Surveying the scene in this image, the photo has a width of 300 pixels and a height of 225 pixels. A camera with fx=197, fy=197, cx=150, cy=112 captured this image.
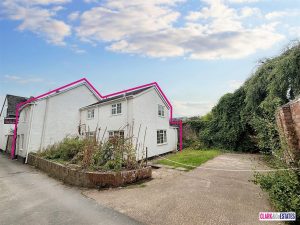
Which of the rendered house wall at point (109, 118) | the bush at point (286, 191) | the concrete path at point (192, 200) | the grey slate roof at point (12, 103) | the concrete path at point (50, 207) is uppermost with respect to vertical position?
the grey slate roof at point (12, 103)

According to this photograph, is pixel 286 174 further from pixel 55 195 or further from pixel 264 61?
pixel 264 61

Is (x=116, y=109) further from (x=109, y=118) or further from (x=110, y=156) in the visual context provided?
(x=110, y=156)

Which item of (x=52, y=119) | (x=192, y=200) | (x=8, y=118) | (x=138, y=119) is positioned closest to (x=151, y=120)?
(x=138, y=119)

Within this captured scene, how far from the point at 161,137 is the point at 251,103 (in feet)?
28.4

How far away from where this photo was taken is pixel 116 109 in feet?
57.0

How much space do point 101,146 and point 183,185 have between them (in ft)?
15.2

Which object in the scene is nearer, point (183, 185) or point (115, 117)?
point (183, 185)

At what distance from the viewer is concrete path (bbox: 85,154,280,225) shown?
5395 mm

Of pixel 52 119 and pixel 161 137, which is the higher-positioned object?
pixel 52 119

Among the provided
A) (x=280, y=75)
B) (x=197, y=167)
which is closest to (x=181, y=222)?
(x=197, y=167)

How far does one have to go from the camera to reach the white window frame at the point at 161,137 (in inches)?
752

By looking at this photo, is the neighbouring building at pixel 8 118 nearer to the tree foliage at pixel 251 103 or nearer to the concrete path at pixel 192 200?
the tree foliage at pixel 251 103

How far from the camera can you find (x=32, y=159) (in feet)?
53.0

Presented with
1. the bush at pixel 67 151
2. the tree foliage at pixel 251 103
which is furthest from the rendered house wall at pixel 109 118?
the tree foliage at pixel 251 103
